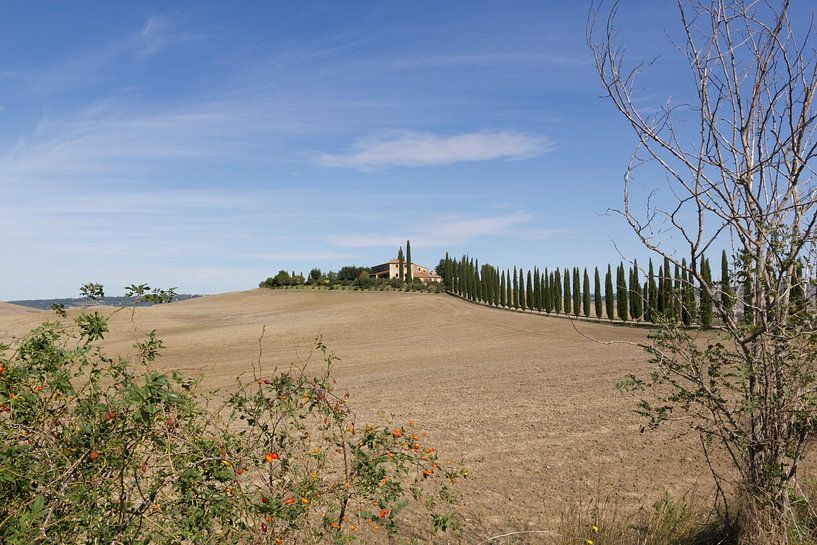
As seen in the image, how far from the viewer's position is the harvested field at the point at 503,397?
6.10 metres

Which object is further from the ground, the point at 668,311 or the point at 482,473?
the point at 668,311

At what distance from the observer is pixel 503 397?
10.8 metres

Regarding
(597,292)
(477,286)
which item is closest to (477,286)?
(477,286)

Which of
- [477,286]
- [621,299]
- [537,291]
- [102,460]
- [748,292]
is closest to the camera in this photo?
[102,460]

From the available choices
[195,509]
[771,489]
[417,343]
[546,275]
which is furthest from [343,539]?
[546,275]

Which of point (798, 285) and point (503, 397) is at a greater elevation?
point (798, 285)

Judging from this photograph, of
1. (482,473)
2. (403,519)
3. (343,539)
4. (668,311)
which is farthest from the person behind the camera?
(482,473)

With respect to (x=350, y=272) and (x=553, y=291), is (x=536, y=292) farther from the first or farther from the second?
(x=350, y=272)

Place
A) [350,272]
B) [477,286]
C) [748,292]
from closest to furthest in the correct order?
[748,292], [477,286], [350,272]

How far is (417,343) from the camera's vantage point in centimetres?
2348

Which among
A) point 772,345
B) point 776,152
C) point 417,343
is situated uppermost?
point 776,152

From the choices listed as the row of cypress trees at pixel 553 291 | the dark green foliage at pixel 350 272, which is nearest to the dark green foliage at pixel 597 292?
the row of cypress trees at pixel 553 291

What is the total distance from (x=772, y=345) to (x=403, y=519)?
3387 mm

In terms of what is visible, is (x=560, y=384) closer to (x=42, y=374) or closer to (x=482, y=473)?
(x=482, y=473)
